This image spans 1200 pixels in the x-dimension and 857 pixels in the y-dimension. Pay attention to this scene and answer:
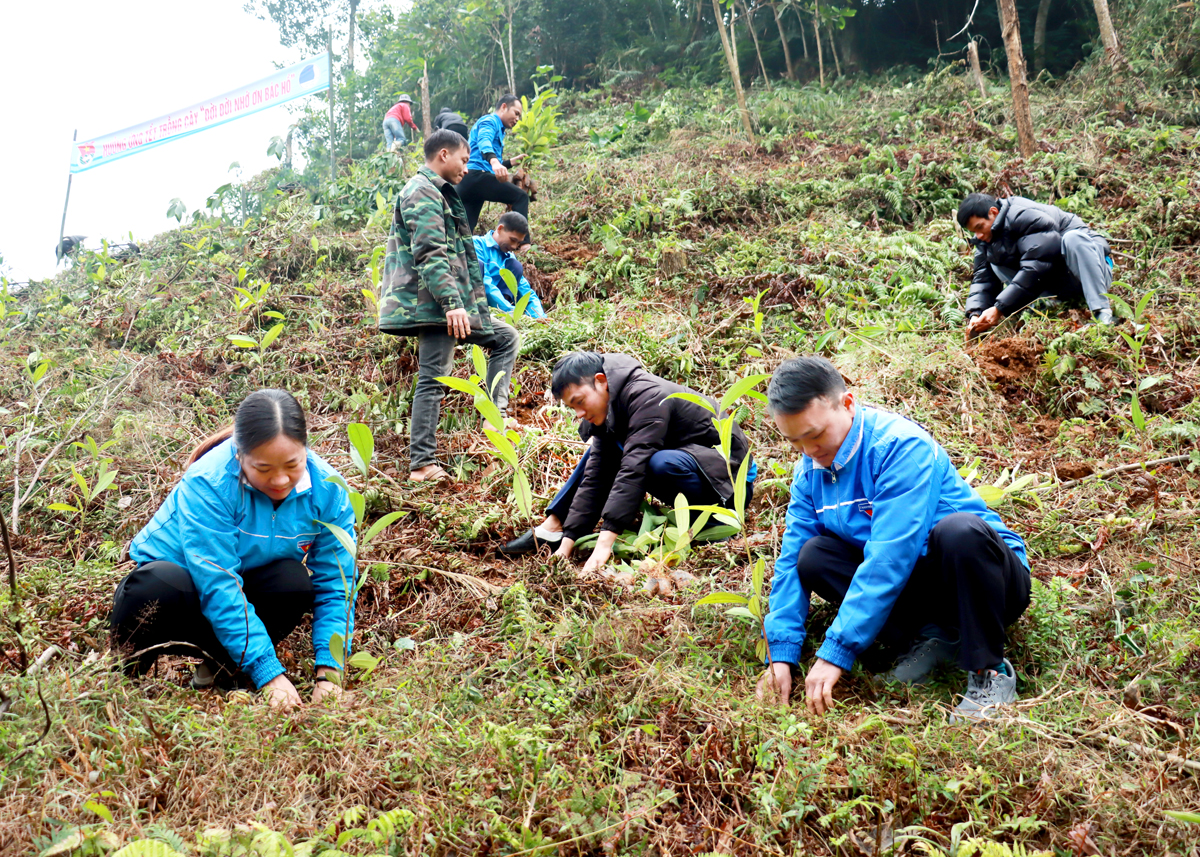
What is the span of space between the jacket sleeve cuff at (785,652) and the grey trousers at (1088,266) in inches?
136

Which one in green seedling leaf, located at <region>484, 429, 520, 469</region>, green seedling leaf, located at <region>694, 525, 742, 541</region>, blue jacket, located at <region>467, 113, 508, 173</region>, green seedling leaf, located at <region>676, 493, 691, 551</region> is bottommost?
green seedling leaf, located at <region>694, 525, 742, 541</region>

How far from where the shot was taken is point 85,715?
1.93m

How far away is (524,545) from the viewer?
3424 mm

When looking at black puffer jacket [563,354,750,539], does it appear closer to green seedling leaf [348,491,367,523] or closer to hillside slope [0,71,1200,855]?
hillside slope [0,71,1200,855]

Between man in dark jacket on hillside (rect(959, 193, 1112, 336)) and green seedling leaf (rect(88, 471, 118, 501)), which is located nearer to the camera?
green seedling leaf (rect(88, 471, 118, 501))

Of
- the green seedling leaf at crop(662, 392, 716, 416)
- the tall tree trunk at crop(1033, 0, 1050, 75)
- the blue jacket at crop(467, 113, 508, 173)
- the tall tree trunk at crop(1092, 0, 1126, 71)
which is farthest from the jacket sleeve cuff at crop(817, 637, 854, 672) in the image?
the tall tree trunk at crop(1033, 0, 1050, 75)

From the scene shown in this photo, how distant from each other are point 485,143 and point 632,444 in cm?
334

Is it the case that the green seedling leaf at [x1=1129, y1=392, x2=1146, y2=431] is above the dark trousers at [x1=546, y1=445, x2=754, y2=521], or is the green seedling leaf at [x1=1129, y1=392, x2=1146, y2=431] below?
below

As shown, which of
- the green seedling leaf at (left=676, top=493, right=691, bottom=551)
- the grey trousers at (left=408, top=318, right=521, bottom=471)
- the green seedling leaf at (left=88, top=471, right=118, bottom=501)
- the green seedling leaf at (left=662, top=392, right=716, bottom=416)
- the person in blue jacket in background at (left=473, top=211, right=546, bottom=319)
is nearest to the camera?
the green seedling leaf at (left=676, top=493, right=691, bottom=551)

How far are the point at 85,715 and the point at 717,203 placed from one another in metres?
6.13

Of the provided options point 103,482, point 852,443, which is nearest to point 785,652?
point 852,443

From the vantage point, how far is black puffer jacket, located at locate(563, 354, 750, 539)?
3.25m

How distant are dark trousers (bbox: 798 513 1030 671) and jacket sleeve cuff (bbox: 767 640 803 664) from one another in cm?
22

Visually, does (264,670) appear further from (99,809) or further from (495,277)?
(495,277)
